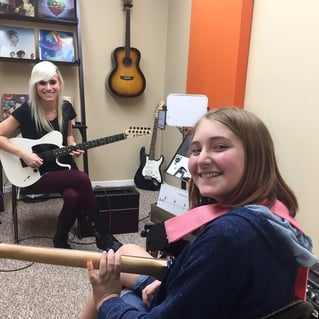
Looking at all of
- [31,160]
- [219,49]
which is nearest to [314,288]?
[31,160]

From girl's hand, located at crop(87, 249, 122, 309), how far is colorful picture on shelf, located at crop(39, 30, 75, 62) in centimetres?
Answer: 268

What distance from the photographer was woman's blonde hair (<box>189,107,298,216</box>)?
0.72 metres

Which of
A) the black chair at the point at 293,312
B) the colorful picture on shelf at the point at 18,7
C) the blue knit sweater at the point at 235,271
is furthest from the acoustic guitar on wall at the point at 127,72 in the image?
the black chair at the point at 293,312

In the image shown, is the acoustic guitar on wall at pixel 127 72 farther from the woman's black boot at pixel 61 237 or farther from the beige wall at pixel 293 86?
the woman's black boot at pixel 61 237

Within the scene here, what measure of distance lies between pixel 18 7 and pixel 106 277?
2878 mm

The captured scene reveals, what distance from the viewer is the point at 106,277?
81 centimetres

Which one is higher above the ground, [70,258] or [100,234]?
[70,258]

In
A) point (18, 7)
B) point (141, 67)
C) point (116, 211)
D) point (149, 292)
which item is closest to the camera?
point (149, 292)

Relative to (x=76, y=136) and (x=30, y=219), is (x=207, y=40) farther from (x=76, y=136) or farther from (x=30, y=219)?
(x=30, y=219)

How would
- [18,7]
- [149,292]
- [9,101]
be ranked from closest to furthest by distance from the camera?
1. [149,292]
2. [18,7]
3. [9,101]

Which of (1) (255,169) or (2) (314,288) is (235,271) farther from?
(2) (314,288)

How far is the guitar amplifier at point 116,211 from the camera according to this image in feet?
7.93

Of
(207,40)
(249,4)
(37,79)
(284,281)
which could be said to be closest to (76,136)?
(37,79)

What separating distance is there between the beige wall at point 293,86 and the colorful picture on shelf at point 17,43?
195cm
